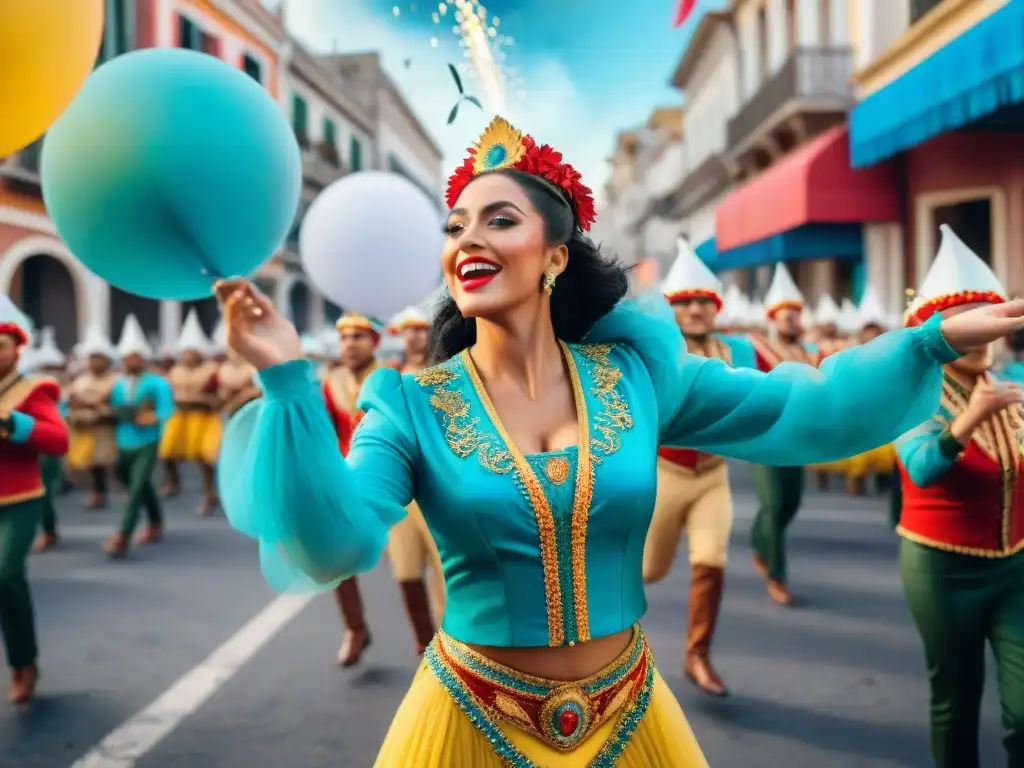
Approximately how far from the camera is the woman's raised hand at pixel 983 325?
185 centimetres

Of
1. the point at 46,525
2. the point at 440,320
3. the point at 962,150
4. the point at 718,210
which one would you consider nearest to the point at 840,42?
the point at 718,210

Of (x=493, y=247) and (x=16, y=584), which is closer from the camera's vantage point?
(x=493, y=247)

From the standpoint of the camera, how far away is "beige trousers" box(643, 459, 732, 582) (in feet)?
16.1

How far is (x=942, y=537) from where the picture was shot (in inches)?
127

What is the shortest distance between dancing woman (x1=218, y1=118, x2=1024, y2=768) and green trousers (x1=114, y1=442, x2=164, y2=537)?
7.00 meters

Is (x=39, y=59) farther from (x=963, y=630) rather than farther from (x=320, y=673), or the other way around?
(x=320, y=673)

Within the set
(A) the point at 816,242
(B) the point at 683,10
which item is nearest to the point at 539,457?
(B) the point at 683,10

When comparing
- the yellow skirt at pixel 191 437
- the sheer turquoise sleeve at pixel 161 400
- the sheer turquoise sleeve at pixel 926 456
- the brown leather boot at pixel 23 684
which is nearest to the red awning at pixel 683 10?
the sheer turquoise sleeve at pixel 926 456

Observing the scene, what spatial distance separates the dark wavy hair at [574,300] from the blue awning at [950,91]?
22.4ft

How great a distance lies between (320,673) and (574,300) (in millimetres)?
3364

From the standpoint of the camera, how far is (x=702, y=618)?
469cm

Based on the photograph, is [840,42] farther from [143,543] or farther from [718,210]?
[143,543]

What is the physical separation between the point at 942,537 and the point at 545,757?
195cm

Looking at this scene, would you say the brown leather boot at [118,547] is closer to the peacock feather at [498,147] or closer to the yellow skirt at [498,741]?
the yellow skirt at [498,741]
